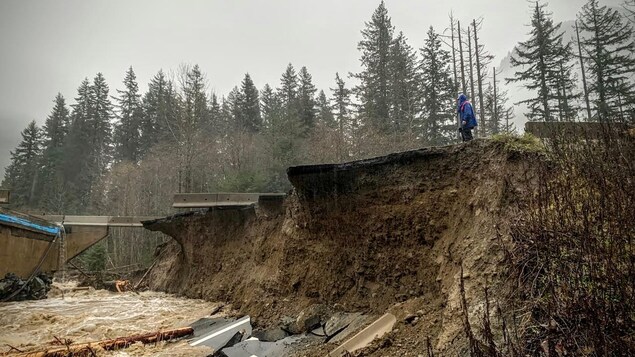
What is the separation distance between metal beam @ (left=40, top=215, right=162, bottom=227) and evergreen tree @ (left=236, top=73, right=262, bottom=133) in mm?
26789

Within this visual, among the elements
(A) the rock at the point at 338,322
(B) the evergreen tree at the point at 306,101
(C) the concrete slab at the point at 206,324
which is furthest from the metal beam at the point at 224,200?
(B) the evergreen tree at the point at 306,101

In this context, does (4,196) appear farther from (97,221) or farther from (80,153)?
(80,153)

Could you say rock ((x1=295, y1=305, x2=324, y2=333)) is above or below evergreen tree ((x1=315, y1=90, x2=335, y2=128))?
below

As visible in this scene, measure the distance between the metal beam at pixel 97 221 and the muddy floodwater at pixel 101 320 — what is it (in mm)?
4504

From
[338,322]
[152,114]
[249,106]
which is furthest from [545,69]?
[152,114]

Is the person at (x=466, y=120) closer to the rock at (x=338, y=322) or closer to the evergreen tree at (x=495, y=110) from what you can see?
the rock at (x=338, y=322)

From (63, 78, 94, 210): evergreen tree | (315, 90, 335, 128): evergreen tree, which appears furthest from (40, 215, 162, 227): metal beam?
(63, 78, 94, 210): evergreen tree

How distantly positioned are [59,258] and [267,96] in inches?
1453

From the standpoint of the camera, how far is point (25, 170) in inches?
1957

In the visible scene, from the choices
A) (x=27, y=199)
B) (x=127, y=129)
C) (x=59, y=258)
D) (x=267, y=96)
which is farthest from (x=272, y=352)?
(x=27, y=199)

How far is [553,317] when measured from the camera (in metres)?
3.04

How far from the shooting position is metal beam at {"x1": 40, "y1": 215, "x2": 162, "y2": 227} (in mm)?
16891

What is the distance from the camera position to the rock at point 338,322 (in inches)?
233

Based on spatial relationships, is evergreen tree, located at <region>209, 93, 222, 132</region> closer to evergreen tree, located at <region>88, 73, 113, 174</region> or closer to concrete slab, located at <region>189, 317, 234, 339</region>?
evergreen tree, located at <region>88, 73, 113, 174</region>
